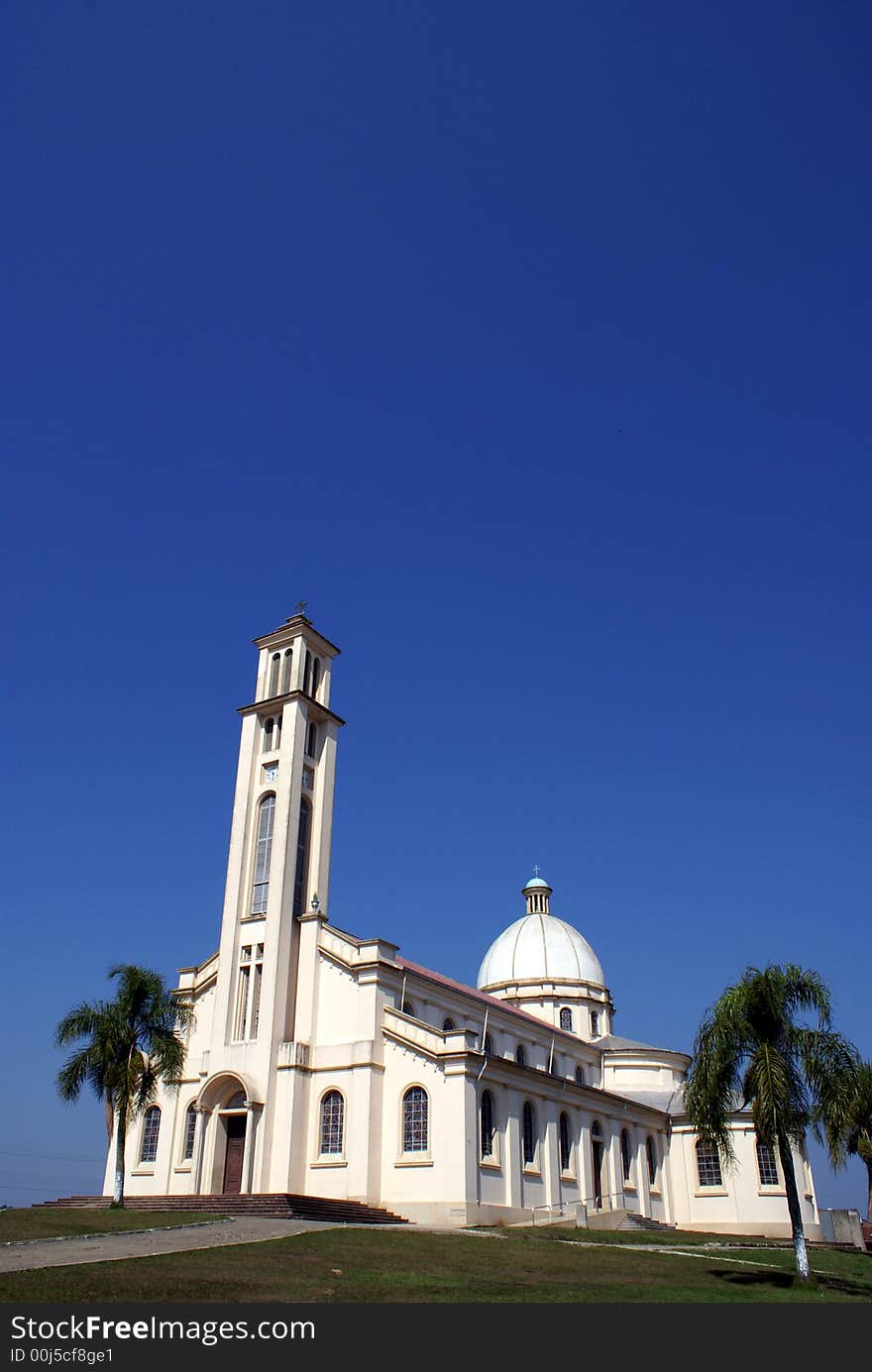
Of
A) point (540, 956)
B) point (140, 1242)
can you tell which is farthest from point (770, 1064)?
point (540, 956)

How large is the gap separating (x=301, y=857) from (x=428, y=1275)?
25723 mm

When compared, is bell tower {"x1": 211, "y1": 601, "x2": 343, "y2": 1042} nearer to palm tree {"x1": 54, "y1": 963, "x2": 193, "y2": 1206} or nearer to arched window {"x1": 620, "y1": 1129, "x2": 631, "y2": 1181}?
palm tree {"x1": 54, "y1": 963, "x2": 193, "y2": 1206}

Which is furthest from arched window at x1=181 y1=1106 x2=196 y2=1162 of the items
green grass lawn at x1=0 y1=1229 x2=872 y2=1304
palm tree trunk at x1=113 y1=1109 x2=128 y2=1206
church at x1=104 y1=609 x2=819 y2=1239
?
green grass lawn at x1=0 y1=1229 x2=872 y2=1304

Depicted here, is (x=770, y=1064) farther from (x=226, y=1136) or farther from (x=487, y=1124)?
(x=226, y=1136)

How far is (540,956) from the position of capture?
68000 millimetres

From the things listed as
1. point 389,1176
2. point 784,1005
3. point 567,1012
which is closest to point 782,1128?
point 784,1005

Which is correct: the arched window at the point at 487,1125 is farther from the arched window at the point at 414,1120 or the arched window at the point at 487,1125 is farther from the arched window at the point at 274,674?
the arched window at the point at 274,674

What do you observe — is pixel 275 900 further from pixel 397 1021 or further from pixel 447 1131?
pixel 447 1131

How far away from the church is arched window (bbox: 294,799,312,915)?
0.26ft

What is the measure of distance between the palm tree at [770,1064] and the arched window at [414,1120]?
14305 mm

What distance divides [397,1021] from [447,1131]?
4729mm

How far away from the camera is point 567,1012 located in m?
65.9

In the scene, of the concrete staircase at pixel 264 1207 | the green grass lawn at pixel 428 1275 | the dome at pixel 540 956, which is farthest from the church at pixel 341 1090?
the dome at pixel 540 956

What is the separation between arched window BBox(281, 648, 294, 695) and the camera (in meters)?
47.2
